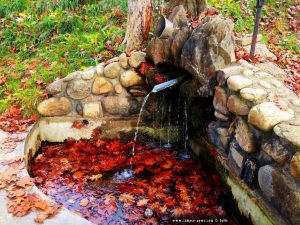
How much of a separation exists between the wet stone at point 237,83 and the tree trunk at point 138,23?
7.83 ft

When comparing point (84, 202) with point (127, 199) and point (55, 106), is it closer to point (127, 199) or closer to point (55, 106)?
point (127, 199)

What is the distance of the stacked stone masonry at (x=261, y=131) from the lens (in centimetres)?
279

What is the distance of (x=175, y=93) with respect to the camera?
4867mm

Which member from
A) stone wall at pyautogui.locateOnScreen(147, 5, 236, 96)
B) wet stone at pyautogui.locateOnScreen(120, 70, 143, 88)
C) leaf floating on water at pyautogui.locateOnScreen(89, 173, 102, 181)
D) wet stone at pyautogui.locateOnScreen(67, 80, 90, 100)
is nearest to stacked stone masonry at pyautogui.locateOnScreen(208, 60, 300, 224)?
stone wall at pyautogui.locateOnScreen(147, 5, 236, 96)

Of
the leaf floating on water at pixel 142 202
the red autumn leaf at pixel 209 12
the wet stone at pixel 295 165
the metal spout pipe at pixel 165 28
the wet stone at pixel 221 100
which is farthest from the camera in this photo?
the red autumn leaf at pixel 209 12

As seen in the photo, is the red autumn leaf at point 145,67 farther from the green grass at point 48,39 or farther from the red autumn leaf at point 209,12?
the red autumn leaf at point 209,12

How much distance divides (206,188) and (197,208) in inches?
15.5

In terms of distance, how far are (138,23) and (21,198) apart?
343 centimetres

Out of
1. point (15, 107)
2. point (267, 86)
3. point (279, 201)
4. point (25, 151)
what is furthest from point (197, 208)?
point (15, 107)

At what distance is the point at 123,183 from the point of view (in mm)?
4270

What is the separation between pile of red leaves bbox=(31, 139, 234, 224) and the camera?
378 centimetres

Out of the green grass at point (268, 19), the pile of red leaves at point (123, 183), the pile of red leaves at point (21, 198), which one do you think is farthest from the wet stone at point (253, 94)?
the green grass at point (268, 19)

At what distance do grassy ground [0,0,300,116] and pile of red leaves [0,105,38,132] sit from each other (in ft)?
0.39

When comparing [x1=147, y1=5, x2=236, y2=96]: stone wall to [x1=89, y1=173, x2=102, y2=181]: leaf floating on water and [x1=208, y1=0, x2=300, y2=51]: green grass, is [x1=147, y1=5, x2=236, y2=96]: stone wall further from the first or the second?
[x1=208, y1=0, x2=300, y2=51]: green grass
